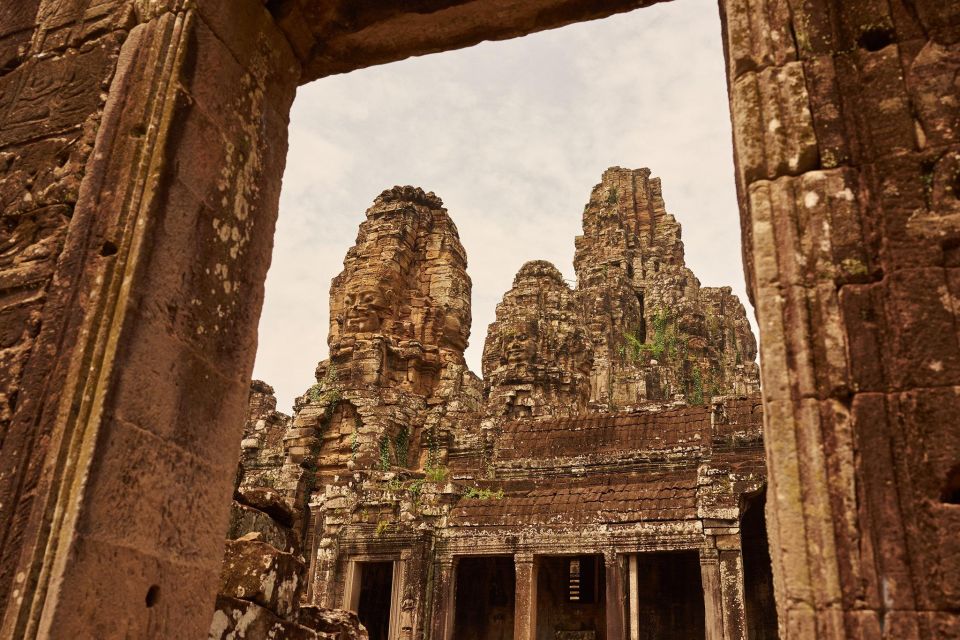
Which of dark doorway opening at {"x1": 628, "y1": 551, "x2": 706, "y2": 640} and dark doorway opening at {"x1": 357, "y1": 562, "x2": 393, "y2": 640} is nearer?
dark doorway opening at {"x1": 628, "y1": 551, "x2": 706, "y2": 640}

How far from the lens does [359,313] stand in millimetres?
32656

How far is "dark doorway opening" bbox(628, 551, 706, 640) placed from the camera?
18.5 m

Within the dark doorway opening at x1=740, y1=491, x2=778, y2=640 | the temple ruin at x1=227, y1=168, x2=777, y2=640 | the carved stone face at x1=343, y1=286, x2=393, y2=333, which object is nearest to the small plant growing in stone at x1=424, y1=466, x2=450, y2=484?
the temple ruin at x1=227, y1=168, x2=777, y2=640

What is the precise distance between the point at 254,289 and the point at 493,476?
51.6 feet

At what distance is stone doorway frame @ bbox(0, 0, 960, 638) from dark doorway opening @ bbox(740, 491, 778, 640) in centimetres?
1586

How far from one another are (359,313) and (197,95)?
95.8ft

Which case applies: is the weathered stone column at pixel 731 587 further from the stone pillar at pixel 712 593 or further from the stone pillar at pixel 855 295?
the stone pillar at pixel 855 295

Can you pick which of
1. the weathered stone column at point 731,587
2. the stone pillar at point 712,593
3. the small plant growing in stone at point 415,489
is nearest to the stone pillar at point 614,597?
the stone pillar at point 712,593

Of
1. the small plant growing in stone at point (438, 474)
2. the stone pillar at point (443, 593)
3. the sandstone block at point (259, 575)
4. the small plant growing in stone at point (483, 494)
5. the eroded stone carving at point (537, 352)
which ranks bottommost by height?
the sandstone block at point (259, 575)

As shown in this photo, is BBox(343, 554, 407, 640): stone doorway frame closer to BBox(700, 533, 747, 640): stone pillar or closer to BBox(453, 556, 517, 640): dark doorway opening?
BBox(453, 556, 517, 640): dark doorway opening

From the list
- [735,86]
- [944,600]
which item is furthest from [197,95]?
[944,600]

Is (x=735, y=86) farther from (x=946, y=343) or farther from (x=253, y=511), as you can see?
(x=253, y=511)

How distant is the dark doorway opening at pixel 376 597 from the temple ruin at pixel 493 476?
5 cm

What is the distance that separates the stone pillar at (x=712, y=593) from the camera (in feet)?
46.5
